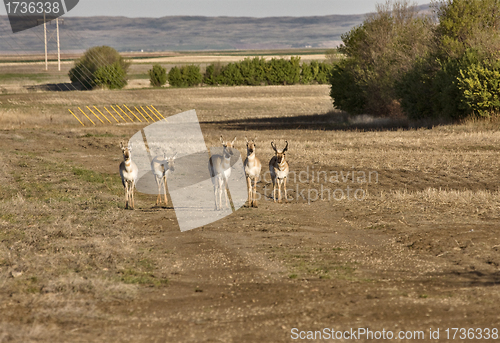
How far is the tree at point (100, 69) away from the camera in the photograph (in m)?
105

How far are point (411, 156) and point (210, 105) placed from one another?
189ft

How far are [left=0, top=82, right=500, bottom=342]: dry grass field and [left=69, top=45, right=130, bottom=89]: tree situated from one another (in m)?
83.8

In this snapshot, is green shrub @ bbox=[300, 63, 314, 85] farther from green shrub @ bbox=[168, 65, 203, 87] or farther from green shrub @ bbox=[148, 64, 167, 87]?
green shrub @ bbox=[148, 64, 167, 87]

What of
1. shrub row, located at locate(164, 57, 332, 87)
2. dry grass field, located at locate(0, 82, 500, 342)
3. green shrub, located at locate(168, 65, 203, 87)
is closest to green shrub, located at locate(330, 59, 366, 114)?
dry grass field, located at locate(0, 82, 500, 342)

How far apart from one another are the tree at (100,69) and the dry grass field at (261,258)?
83.8 m

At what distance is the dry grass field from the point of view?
26.5 ft

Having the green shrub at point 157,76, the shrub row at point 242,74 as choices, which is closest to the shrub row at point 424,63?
the shrub row at point 242,74

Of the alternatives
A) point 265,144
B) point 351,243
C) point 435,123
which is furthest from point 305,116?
point 351,243

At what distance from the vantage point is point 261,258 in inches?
454

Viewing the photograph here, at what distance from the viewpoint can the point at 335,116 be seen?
60.7 metres

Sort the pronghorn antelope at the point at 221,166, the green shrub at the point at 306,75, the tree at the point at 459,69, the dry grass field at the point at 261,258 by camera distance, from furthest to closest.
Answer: the green shrub at the point at 306,75, the tree at the point at 459,69, the pronghorn antelope at the point at 221,166, the dry grass field at the point at 261,258

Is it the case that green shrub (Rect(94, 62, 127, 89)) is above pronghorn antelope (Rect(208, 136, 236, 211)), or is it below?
above

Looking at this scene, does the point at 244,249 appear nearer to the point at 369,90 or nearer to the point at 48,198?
the point at 48,198

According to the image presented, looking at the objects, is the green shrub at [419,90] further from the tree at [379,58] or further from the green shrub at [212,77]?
the green shrub at [212,77]
